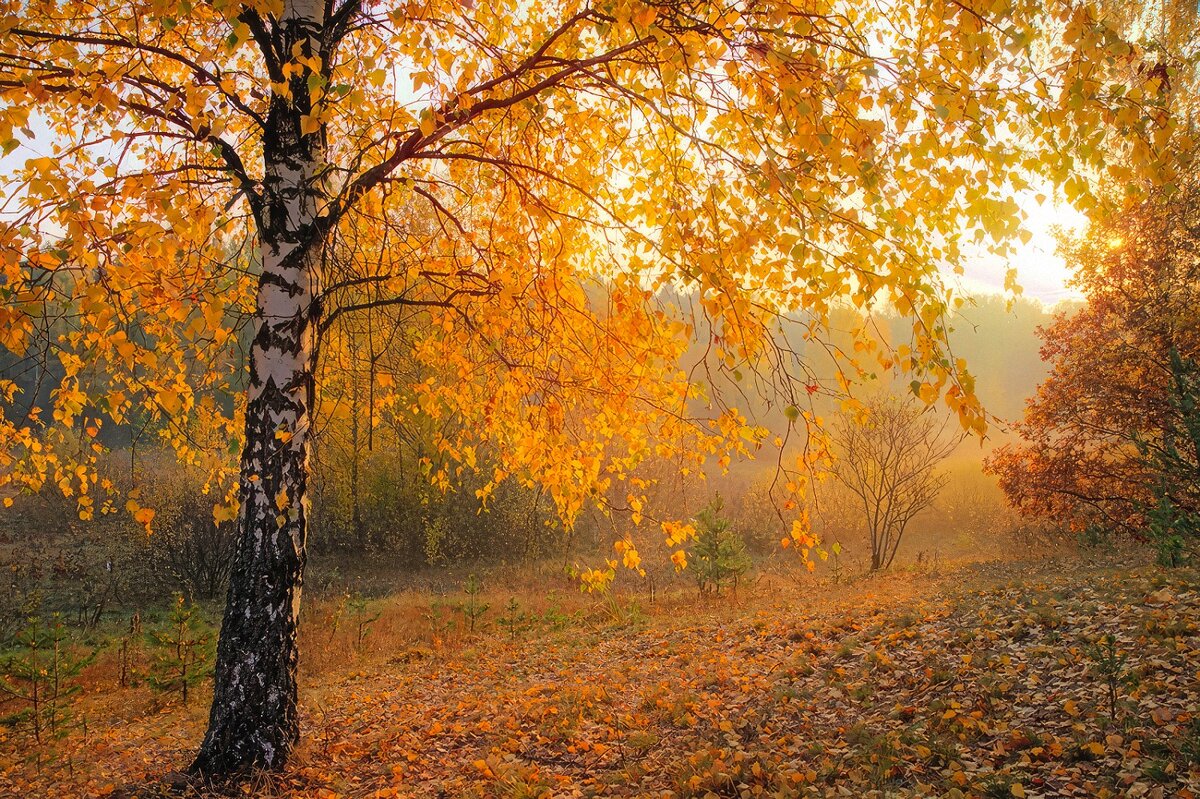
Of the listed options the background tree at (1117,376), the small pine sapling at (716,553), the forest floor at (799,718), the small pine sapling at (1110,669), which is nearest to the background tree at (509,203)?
the forest floor at (799,718)

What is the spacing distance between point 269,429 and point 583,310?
2206 mm

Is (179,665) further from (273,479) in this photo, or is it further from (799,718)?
(799,718)

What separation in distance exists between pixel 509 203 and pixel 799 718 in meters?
4.35

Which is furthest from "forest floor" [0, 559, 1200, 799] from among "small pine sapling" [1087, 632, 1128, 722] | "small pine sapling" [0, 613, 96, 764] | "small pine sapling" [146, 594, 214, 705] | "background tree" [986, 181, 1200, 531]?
"background tree" [986, 181, 1200, 531]

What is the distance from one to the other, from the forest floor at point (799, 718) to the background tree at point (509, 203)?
1.30 metres

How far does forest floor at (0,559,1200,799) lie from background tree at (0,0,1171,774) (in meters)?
1.30

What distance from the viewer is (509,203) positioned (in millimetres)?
5141

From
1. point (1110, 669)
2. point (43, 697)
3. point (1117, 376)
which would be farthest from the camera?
point (1117, 376)

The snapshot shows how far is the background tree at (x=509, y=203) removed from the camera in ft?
8.26

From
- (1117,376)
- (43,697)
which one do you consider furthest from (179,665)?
(1117,376)

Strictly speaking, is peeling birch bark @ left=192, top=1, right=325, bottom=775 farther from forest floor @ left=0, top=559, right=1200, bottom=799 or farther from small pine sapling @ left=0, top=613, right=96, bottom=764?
small pine sapling @ left=0, top=613, right=96, bottom=764

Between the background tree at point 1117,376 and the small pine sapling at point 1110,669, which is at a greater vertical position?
the background tree at point 1117,376

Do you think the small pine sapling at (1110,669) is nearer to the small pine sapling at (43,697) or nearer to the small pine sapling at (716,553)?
the small pine sapling at (716,553)

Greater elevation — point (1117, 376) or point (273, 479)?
point (1117, 376)
